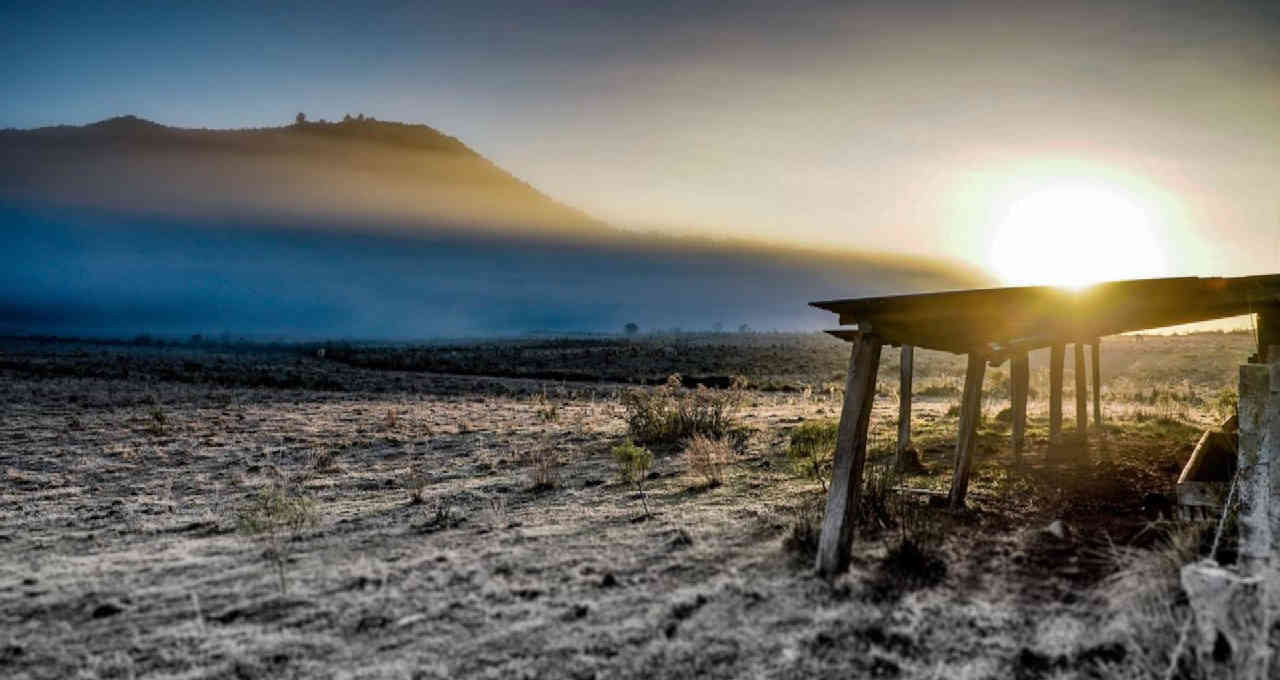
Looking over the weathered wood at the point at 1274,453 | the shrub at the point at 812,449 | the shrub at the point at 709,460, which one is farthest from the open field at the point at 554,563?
the weathered wood at the point at 1274,453

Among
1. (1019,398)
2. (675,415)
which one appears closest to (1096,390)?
(1019,398)

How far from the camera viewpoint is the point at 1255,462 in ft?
20.4

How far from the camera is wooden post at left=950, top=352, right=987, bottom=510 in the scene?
890cm

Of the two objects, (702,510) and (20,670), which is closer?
(20,670)

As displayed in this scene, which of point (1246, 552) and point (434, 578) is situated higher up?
point (1246, 552)

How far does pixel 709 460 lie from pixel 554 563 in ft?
15.2

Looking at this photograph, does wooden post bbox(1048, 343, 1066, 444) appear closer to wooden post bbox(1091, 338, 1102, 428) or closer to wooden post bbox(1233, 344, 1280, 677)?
wooden post bbox(1091, 338, 1102, 428)

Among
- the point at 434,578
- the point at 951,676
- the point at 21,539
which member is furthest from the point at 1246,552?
the point at 21,539

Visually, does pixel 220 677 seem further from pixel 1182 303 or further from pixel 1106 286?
pixel 1182 303

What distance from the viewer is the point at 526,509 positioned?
9.72 meters

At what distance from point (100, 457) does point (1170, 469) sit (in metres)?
18.7

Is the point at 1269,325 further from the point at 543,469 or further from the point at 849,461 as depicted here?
the point at 543,469

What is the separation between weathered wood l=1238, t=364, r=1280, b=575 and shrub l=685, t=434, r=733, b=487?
612 cm

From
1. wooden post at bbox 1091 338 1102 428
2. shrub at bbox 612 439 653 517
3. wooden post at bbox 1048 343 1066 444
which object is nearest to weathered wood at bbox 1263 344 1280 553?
shrub at bbox 612 439 653 517
